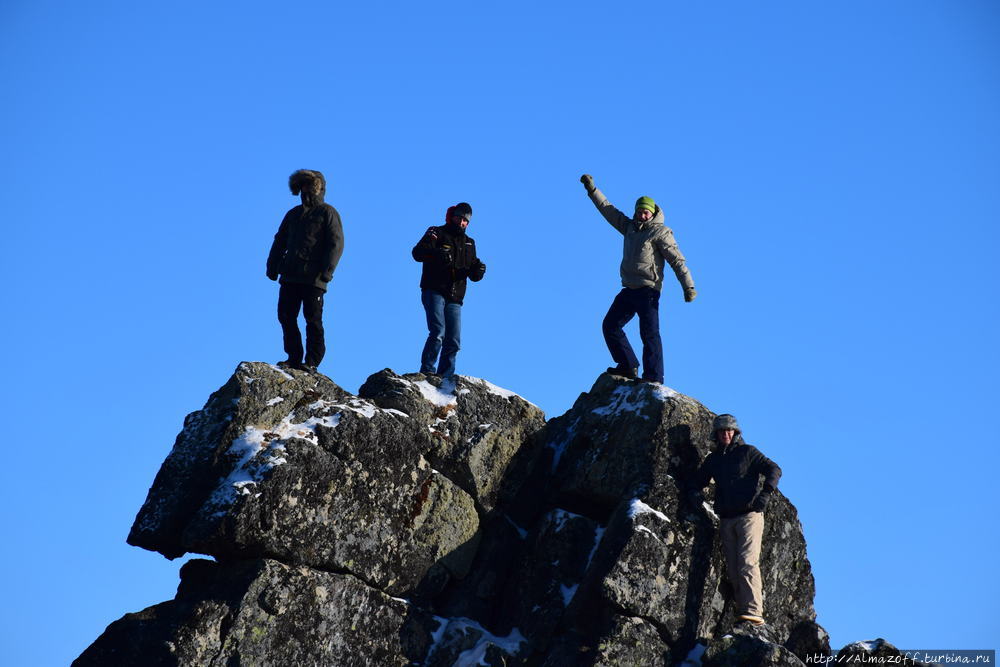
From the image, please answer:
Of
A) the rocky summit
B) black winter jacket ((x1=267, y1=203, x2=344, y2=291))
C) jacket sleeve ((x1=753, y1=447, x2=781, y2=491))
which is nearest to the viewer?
the rocky summit

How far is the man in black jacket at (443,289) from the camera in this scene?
68.1 ft

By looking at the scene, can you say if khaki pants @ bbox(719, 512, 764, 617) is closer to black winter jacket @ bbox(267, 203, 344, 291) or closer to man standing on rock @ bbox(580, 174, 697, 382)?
man standing on rock @ bbox(580, 174, 697, 382)

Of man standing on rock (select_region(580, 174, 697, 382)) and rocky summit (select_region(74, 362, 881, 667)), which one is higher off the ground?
man standing on rock (select_region(580, 174, 697, 382))

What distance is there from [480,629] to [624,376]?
5.42 metres

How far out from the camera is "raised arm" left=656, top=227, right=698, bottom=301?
2088 cm

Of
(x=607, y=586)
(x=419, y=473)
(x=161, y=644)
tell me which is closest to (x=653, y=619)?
(x=607, y=586)

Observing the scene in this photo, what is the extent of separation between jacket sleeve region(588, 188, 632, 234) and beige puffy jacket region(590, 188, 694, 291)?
44 cm

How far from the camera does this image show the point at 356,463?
17922 millimetres

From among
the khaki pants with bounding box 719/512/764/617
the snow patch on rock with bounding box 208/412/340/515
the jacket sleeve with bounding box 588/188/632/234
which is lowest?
the snow patch on rock with bounding box 208/412/340/515

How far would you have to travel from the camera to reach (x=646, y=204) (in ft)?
70.1

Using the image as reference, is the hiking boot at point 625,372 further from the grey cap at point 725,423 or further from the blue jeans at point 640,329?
the grey cap at point 725,423

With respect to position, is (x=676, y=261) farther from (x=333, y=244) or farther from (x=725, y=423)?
(x=333, y=244)

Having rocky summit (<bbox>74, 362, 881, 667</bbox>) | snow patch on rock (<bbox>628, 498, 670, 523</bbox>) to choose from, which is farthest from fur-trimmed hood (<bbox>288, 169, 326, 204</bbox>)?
snow patch on rock (<bbox>628, 498, 670, 523</bbox>)

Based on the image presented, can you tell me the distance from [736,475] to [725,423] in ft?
3.32
